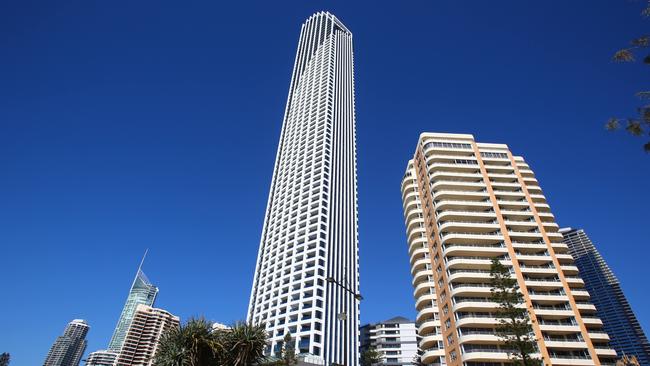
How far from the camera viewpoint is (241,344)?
37.4 meters

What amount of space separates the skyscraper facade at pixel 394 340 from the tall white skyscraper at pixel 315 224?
48815mm

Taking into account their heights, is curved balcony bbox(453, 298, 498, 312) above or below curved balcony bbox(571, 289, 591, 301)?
below

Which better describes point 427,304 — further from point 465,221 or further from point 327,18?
point 327,18

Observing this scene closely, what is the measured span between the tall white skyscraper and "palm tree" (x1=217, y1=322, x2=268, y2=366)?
91.3 ft

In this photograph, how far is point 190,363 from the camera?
35.3 m

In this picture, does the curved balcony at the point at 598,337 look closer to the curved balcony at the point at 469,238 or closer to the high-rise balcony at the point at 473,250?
the high-rise balcony at the point at 473,250

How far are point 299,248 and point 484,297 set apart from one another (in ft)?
162

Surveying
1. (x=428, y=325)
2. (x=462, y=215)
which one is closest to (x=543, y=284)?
(x=462, y=215)

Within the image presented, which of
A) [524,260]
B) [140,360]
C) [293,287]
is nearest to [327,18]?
[293,287]

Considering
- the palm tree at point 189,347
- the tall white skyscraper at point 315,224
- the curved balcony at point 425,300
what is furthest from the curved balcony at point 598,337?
the palm tree at point 189,347

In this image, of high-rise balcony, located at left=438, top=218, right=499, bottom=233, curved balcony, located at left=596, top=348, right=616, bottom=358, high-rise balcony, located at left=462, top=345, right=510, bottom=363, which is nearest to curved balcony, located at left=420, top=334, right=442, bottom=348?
high-rise balcony, located at left=462, top=345, right=510, bottom=363

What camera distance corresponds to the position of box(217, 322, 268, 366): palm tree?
37156 millimetres

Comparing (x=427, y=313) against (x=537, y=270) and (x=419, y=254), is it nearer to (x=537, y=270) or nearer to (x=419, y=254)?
(x=419, y=254)

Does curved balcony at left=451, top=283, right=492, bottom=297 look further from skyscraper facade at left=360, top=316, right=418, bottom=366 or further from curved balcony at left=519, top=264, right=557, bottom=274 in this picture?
skyscraper facade at left=360, top=316, right=418, bottom=366
